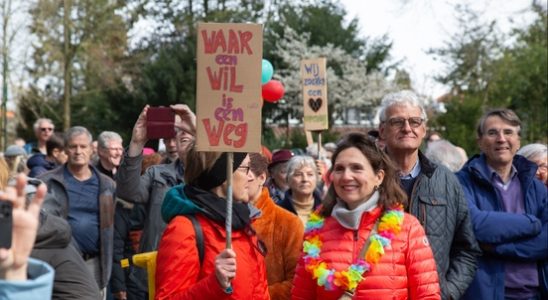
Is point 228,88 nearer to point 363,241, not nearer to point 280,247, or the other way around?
point 363,241

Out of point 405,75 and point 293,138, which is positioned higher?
point 405,75

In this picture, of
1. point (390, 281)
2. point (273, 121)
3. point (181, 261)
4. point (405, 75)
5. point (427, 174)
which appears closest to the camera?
point (181, 261)

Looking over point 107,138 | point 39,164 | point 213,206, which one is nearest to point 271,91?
point 107,138

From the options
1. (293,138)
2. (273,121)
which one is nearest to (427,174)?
(293,138)

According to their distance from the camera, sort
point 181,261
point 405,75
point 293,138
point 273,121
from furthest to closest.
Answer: point 405,75 < point 273,121 < point 293,138 < point 181,261

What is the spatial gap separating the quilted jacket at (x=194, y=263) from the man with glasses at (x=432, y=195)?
4.06ft

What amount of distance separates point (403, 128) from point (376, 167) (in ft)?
1.85

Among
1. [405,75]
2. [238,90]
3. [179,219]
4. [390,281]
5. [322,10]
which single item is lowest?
[390,281]

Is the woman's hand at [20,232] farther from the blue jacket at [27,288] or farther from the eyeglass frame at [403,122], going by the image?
the eyeglass frame at [403,122]

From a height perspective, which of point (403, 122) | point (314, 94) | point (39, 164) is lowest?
point (39, 164)

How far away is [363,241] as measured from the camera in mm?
4145

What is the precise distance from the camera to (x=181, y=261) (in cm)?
368

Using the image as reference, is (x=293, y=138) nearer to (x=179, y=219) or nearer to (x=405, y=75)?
(x=405, y=75)

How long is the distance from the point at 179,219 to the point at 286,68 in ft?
134
